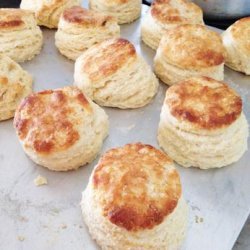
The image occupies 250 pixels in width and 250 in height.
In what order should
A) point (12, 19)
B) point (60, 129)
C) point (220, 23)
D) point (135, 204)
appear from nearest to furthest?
point (135, 204)
point (60, 129)
point (12, 19)
point (220, 23)

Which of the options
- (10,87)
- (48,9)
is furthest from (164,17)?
(10,87)

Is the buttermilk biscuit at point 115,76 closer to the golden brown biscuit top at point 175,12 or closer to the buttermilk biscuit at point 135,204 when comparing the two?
the golden brown biscuit top at point 175,12

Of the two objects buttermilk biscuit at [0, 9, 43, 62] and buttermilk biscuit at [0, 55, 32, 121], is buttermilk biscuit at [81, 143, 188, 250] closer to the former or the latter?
buttermilk biscuit at [0, 55, 32, 121]

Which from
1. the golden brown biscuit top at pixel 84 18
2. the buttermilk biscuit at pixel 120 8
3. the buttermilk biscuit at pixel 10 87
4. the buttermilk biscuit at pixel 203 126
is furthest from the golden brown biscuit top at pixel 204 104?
the buttermilk biscuit at pixel 120 8

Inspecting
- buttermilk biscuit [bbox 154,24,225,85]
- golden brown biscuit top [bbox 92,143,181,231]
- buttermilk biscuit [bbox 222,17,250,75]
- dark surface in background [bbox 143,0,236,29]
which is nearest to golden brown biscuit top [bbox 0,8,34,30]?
buttermilk biscuit [bbox 154,24,225,85]

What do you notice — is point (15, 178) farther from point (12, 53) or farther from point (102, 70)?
point (12, 53)

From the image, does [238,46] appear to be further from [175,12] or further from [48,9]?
[48,9]

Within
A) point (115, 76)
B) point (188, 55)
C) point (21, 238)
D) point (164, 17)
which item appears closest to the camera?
point (21, 238)
